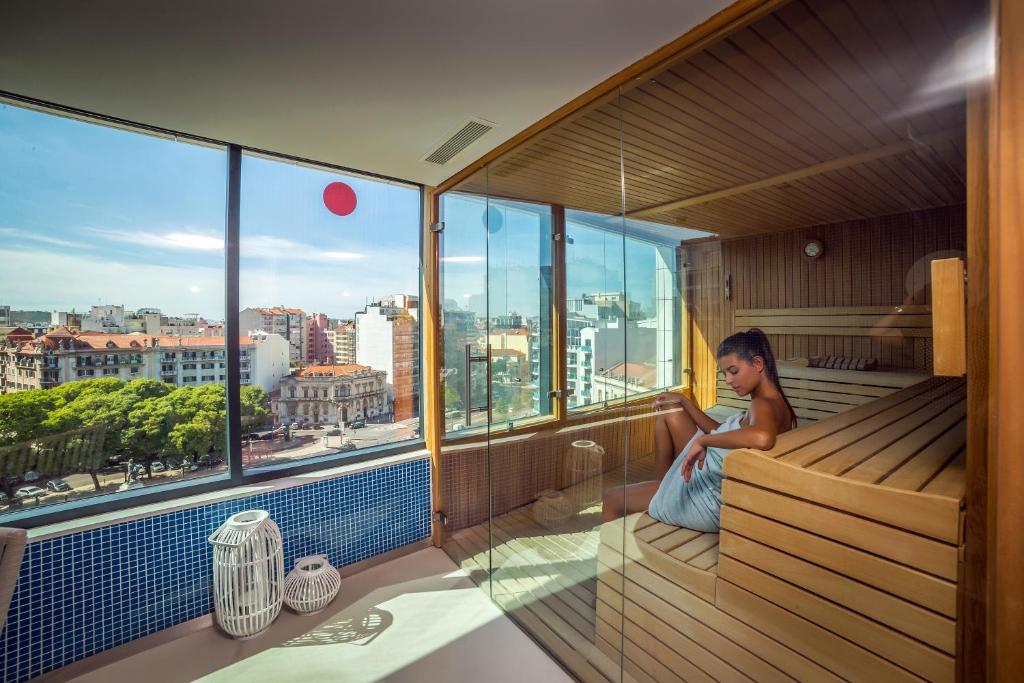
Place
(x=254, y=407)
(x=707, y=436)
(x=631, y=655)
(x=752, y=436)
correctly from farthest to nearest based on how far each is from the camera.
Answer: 1. (x=254, y=407)
2. (x=631, y=655)
3. (x=707, y=436)
4. (x=752, y=436)

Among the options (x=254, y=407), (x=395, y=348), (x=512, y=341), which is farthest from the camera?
(x=395, y=348)

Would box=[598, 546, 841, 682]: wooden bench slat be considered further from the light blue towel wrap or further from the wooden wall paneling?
the wooden wall paneling

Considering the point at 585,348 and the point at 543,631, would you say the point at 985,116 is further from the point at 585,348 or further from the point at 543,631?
the point at 543,631

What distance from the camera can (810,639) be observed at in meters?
1.00

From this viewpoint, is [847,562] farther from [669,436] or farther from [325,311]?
[325,311]

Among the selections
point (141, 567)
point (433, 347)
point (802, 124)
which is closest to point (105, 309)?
point (141, 567)

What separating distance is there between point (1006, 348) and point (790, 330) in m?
0.36

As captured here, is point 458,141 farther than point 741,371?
Yes

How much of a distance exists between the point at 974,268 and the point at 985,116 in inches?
11.1

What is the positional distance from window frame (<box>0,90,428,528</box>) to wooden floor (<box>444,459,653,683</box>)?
0.96 m

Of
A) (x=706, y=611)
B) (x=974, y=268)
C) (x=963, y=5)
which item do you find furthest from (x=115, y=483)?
(x=963, y=5)

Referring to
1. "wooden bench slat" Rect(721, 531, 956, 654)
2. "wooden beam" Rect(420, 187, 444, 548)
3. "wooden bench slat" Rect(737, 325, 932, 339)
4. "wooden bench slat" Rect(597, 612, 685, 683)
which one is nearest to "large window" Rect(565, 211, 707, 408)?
"wooden bench slat" Rect(737, 325, 932, 339)

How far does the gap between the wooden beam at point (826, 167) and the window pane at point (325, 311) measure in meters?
1.87

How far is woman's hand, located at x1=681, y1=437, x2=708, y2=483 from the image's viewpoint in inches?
48.8
